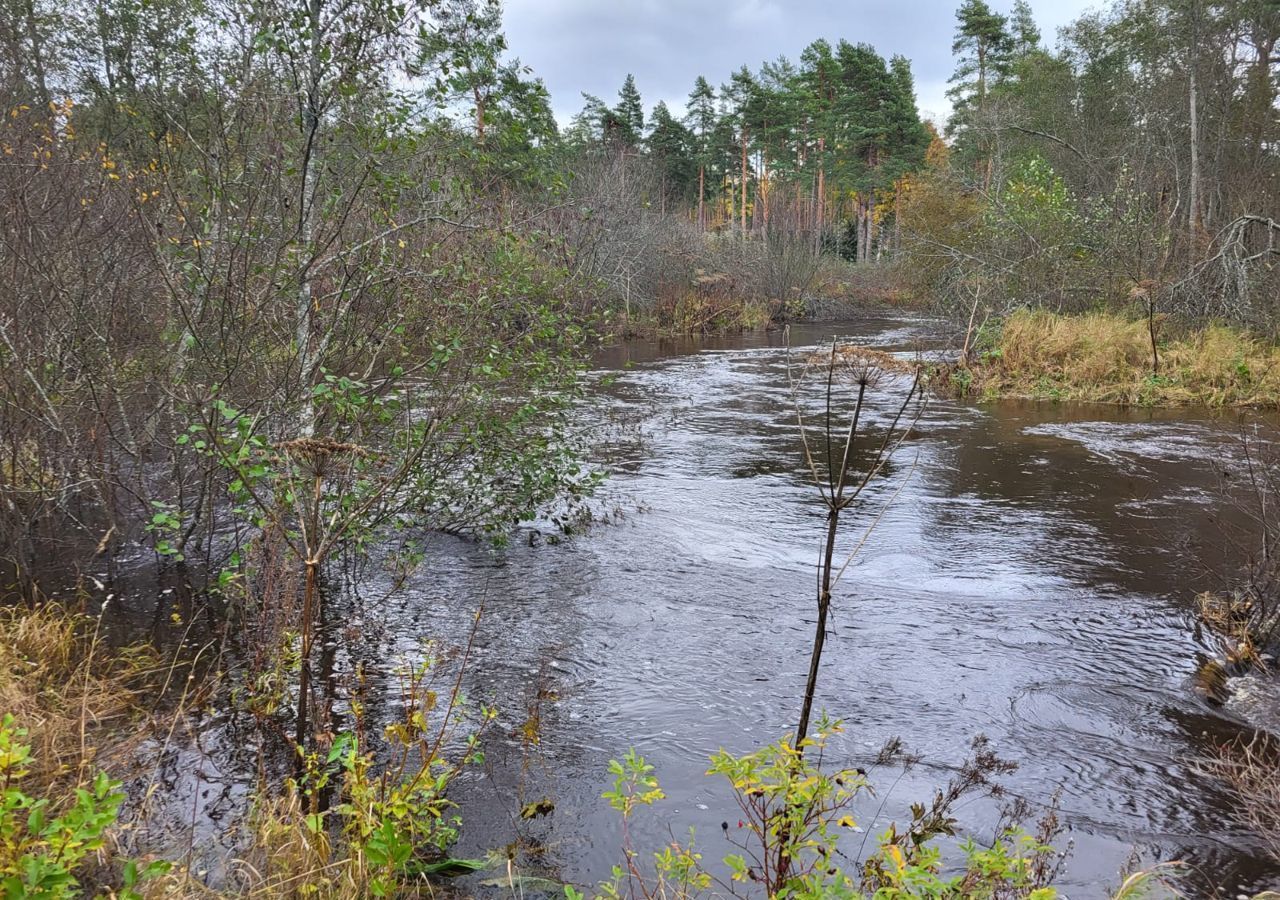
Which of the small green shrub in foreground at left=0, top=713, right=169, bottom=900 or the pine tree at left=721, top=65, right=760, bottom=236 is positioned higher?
the pine tree at left=721, top=65, right=760, bottom=236

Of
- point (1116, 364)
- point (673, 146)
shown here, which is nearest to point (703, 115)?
point (673, 146)

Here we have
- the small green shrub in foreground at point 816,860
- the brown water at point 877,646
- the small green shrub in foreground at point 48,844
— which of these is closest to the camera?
the small green shrub in foreground at point 48,844

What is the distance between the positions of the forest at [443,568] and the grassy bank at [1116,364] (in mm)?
4024

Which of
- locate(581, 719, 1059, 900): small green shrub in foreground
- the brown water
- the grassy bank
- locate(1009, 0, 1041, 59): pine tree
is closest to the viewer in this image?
locate(581, 719, 1059, 900): small green shrub in foreground

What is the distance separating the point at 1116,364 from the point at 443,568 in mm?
14824

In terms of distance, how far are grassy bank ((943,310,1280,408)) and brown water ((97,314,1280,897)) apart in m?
Result: 4.88

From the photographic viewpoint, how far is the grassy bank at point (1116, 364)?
1560 cm

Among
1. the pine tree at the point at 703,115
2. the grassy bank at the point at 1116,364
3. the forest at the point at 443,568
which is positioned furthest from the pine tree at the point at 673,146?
the forest at the point at 443,568

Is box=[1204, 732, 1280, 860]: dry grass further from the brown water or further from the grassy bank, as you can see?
the grassy bank

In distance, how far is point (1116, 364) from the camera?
1698cm

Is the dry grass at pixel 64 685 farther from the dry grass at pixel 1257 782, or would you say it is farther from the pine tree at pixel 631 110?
the pine tree at pixel 631 110

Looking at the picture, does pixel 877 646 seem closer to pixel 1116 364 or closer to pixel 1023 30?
pixel 1116 364

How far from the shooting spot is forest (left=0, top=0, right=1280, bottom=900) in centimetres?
352

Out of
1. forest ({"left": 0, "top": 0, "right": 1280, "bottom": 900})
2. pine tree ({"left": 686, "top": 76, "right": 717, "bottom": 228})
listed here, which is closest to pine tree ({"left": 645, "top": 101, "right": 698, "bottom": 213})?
pine tree ({"left": 686, "top": 76, "right": 717, "bottom": 228})
